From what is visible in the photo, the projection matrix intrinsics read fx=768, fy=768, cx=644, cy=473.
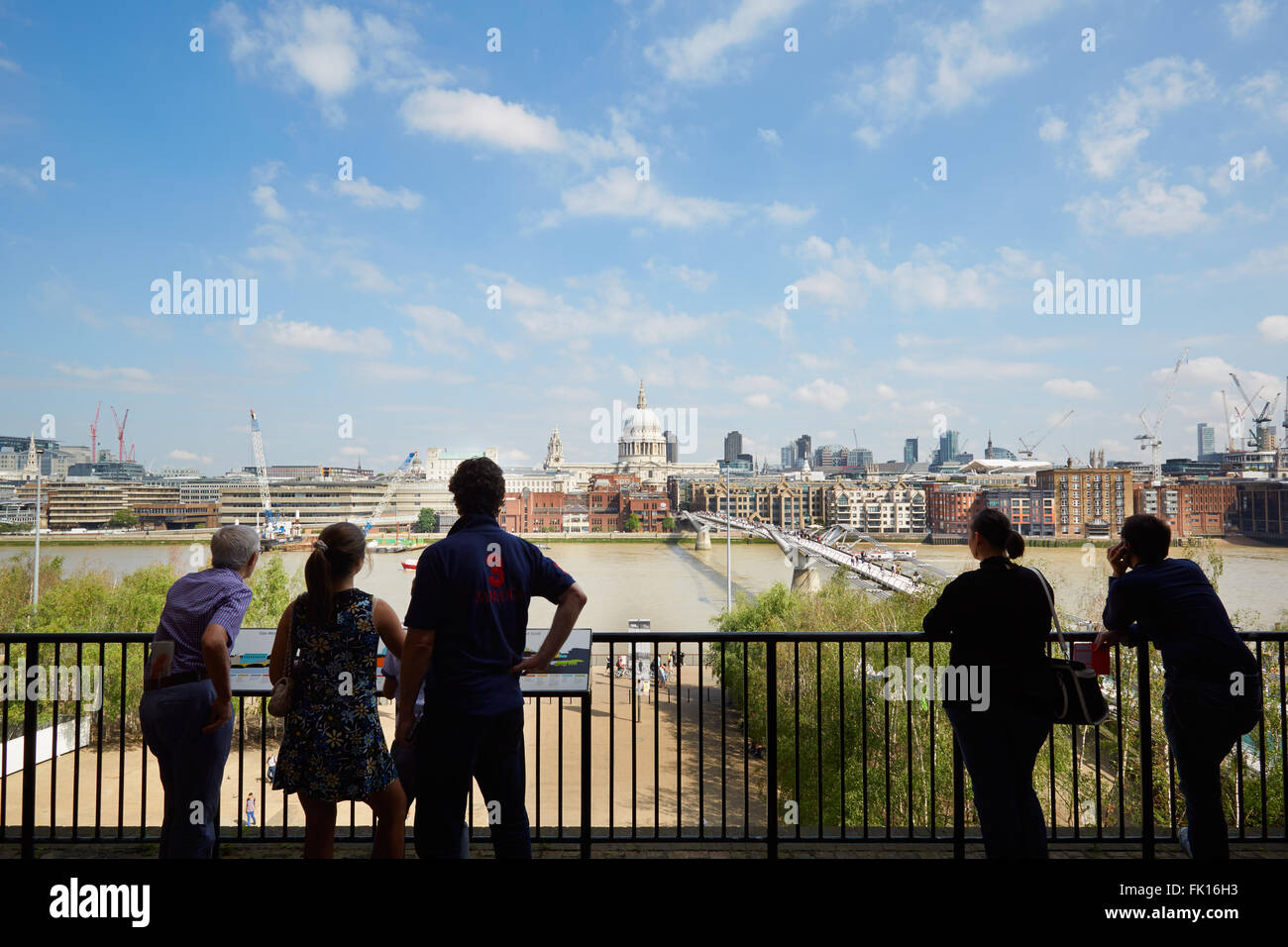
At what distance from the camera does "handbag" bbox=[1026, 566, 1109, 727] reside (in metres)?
2.35

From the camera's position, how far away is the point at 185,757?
2.42 meters

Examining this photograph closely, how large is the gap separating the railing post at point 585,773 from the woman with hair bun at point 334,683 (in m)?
0.59

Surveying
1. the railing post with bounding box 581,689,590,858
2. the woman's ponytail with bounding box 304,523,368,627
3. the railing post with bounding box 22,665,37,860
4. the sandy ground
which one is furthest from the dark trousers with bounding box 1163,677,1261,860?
the sandy ground

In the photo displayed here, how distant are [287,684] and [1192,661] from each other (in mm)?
2817

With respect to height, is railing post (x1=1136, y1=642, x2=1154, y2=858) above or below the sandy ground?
above

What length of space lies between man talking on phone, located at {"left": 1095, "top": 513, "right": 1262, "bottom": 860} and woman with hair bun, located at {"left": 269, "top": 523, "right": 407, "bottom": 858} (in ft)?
7.84

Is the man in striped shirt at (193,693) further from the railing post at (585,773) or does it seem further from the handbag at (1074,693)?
the handbag at (1074,693)

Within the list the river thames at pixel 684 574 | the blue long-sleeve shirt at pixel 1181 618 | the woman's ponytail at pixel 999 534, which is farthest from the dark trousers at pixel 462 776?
the river thames at pixel 684 574

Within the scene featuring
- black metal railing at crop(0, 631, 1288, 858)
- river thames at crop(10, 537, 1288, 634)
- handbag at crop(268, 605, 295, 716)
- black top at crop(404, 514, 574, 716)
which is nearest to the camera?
black top at crop(404, 514, 574, 716)

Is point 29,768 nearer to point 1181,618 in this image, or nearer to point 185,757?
point 185,757

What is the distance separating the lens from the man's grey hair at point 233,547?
8.13ft

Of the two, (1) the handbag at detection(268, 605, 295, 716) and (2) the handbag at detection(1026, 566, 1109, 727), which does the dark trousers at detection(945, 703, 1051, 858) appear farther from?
(1) the handbag at detection(268, 605, 295, 716)
